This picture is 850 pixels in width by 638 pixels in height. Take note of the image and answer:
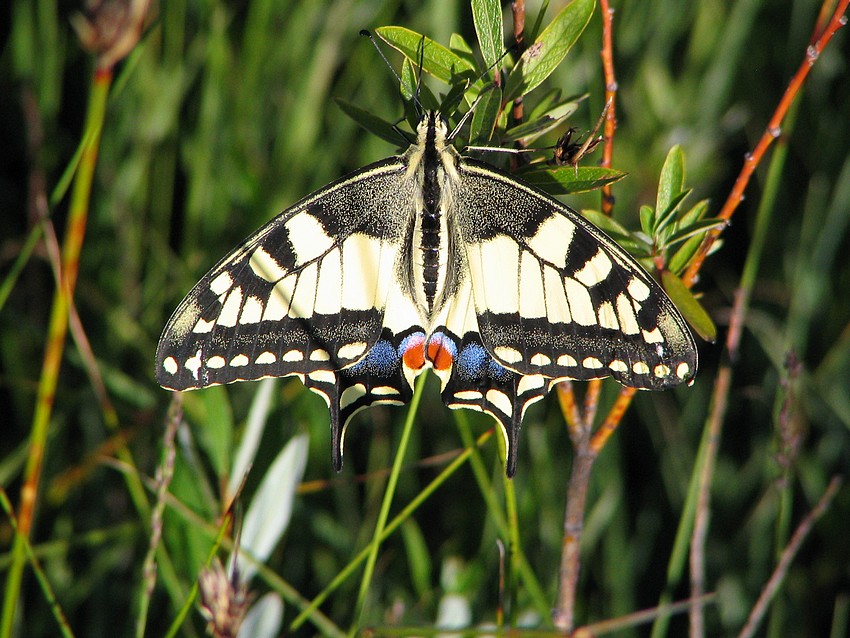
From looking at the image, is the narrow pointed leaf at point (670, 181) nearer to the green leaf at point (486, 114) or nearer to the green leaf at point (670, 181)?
the green leaf at point (670, 181)

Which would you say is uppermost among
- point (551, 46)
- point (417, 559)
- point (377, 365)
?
point (551, 46)

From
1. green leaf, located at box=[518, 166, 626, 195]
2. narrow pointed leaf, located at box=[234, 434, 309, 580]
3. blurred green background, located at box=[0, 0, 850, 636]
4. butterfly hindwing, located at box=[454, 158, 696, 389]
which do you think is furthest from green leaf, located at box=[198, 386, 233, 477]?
green leaf, located at box=[518, 166, 626, 195]

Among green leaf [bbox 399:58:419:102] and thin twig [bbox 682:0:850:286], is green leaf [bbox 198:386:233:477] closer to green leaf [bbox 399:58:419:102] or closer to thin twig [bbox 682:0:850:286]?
green leaf [bbox 399:58:419:102]

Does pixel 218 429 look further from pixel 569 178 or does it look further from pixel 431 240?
pixel 569 178

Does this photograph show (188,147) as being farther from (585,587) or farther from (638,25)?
(585,587)

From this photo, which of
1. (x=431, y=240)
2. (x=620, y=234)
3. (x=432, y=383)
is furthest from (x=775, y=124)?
(x=432, y=383)

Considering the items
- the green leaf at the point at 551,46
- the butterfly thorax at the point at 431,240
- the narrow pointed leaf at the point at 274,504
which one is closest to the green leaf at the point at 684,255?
the green leaf at the point at 551,46

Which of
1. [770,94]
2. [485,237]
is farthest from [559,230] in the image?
[770,94]
